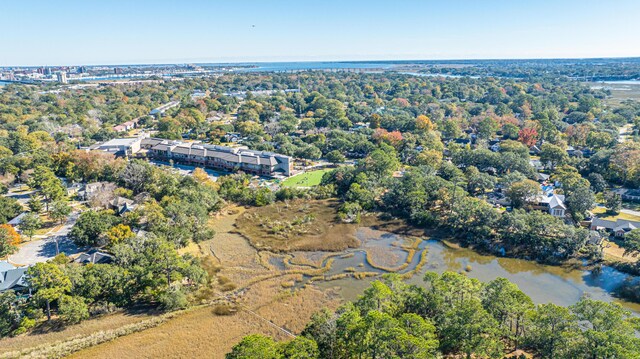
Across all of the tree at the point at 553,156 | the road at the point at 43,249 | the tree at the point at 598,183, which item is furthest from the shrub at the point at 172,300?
the tree at the point at 553,156

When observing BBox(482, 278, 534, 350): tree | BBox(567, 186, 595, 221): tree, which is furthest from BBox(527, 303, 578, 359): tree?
BBox(567, 186, 595, 221): tree

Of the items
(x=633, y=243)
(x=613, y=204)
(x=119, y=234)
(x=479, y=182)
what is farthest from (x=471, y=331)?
(x=613, y=204)

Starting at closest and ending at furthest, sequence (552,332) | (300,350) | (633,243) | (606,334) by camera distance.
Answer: (606,334), (300,350), (552,332), (633,243)

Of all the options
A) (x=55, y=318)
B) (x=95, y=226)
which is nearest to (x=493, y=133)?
(x=95, y=226)

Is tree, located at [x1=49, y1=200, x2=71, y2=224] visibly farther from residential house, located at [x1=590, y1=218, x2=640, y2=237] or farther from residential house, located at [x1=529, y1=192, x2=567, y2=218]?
residential house, located at [x1=590, y1=218, x2=640, y2=237]

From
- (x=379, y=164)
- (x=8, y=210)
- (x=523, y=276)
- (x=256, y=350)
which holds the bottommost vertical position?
(x=523, y=276)

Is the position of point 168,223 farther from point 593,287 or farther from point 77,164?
point 593,287

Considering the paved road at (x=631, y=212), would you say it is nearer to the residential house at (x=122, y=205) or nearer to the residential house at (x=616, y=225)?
the residential house at (x=616, y=225)

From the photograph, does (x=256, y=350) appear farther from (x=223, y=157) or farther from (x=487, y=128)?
(x=487, y=128)
